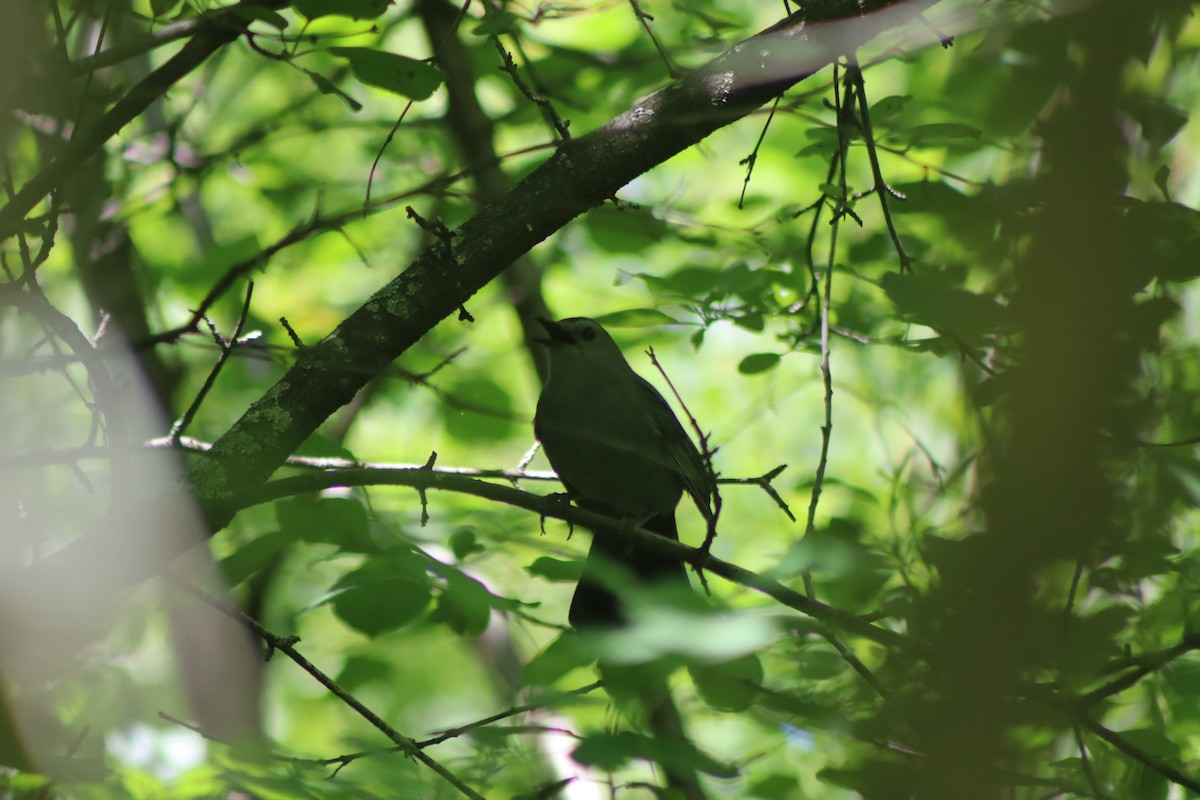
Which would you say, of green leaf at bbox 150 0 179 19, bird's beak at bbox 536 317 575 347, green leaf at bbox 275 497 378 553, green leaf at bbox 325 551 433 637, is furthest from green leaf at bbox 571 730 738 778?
bird's beak at bbox 536 317 575 347

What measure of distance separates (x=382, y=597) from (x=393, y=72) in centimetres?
131

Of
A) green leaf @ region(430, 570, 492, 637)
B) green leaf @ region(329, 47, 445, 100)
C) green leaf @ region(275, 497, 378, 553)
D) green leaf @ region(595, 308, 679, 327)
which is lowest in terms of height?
green leaf @ region(430, 570, 492, 637)

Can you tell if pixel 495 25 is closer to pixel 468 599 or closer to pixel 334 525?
pixel 334 525

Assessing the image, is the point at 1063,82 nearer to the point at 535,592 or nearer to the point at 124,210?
the point at 535,592

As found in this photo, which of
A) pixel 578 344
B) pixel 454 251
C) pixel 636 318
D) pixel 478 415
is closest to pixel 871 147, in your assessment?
pixel 636 318

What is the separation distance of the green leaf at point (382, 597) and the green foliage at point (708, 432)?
0.01m

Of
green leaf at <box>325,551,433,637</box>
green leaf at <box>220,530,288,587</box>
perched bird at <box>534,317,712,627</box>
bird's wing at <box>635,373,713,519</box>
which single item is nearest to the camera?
green leaf at <box>325,551,433,637</box>

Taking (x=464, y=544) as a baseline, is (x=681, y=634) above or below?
below

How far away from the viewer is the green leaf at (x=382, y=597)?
244 centimetres

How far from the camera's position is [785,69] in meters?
2.58

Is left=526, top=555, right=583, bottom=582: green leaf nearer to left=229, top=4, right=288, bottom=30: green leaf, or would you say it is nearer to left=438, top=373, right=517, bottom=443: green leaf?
left=229, top=4, right=288, bottom=30: green leaf

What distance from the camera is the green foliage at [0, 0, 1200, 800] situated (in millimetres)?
1291

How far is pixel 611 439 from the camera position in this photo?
4250 mm

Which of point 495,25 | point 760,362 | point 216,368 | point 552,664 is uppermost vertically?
point 495,25
